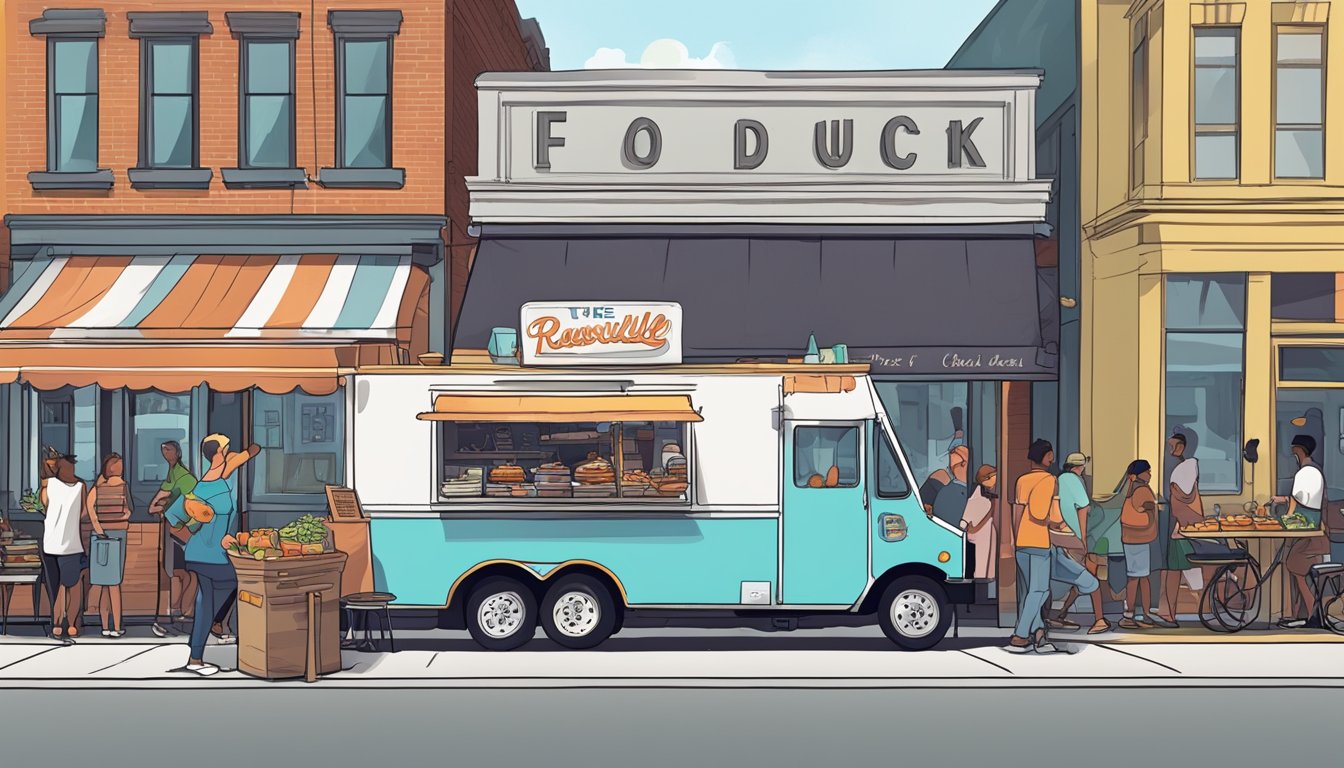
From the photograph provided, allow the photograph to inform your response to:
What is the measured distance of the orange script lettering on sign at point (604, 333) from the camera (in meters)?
12.8

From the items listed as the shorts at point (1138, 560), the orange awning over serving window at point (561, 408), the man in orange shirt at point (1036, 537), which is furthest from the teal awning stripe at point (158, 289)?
the shorts at point (1138, 560)

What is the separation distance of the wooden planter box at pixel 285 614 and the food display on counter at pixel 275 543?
0.34ft

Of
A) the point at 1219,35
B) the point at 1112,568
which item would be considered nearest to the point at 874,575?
the point at 1112,568

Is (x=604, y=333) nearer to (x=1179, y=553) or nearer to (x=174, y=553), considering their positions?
(x=174, y=553)

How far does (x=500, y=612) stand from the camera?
12297mm

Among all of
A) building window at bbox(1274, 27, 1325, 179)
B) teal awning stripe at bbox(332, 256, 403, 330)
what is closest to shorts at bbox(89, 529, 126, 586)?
teal awning stripe at bbox(332, 256, 403, 330)

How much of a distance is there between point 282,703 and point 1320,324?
491 inches

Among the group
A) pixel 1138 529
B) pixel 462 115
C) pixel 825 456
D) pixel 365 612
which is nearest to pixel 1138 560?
pixel 1138 529

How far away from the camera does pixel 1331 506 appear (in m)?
14.1

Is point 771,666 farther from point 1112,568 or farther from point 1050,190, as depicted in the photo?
point 1050,190

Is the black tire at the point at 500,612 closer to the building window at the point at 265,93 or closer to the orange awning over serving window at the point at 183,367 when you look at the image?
the orange awning over serving window at the point at 183,367

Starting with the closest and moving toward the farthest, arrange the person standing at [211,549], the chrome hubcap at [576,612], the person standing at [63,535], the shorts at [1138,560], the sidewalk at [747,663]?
the sidewalk at [747,663] → the person standing at [211,549] → the chrome hubcap at [576,612] → the person standing at [63,535] → the shorts at [1138,560]

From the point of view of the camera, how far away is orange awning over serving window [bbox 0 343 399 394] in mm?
12930

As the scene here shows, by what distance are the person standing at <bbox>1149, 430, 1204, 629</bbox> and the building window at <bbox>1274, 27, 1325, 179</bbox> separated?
3.77 meters
